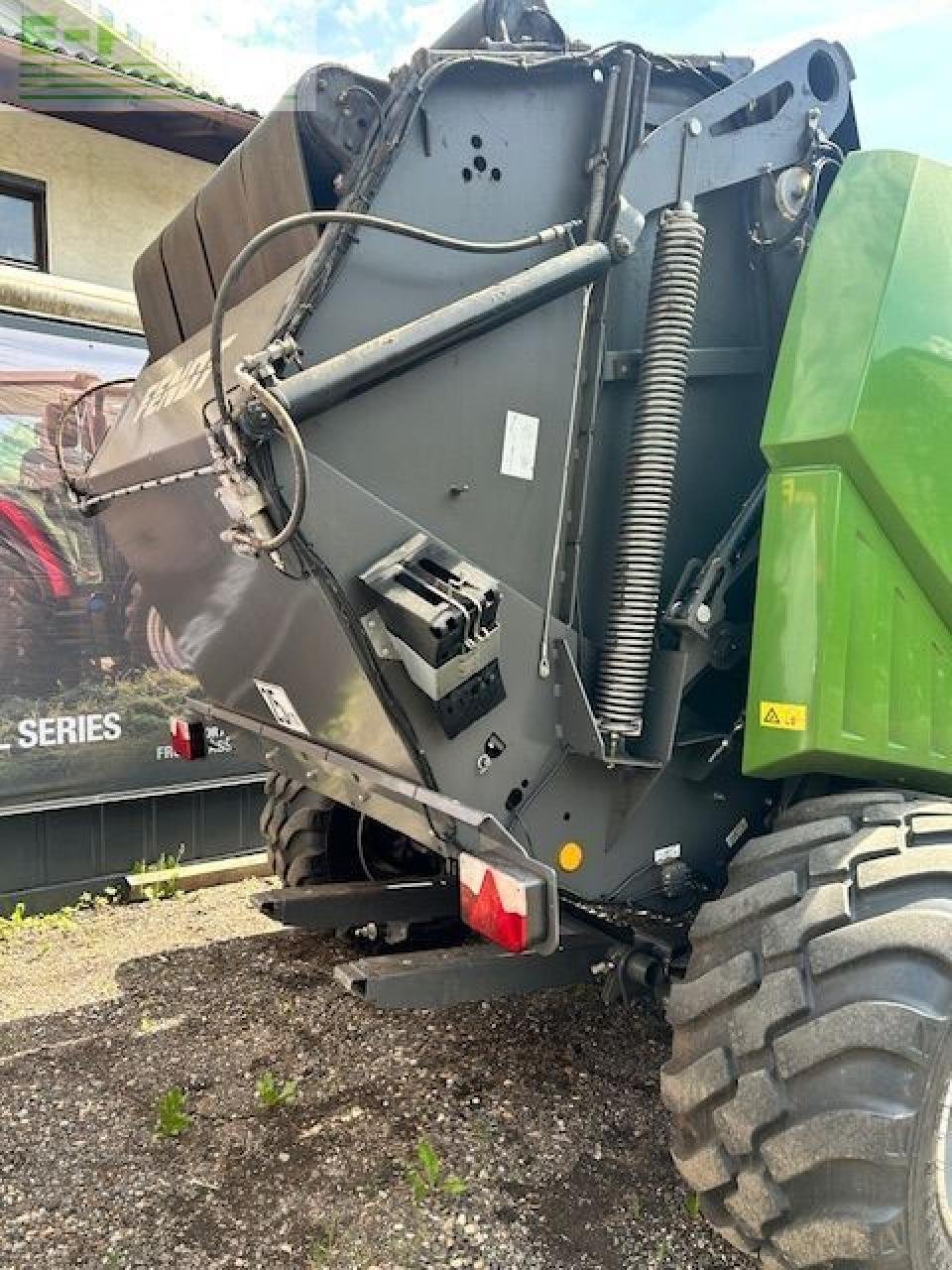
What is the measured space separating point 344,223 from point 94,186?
4.82 meters

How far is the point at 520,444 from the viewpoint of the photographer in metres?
2.34

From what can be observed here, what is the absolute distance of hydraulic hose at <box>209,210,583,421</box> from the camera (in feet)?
6.28

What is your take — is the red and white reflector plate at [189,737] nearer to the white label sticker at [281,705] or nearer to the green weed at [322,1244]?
the white label sticker at [281,705]

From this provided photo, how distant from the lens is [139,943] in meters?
4.54

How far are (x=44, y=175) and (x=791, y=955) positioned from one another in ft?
19.6

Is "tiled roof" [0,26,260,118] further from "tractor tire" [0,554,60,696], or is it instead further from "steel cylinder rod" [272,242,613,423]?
"steel cylinder rod" [272,242,613,423]

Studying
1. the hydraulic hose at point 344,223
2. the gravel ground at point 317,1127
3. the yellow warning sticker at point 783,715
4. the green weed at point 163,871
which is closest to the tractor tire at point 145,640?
the green weed at point 163,871

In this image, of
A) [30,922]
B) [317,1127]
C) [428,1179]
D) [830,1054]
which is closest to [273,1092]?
[317,1127]

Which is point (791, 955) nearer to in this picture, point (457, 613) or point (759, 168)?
point (457, 613)

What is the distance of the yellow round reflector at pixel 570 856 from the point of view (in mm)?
2494

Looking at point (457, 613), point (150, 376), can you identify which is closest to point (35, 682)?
point (150, 376)

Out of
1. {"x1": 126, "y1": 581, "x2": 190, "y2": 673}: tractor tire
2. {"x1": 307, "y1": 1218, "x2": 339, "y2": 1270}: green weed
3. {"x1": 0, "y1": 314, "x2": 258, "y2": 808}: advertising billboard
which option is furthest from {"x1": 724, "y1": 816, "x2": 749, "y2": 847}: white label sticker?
{"x1": 126, "y1": 581, "x2": 190, "y2": 673}: tractor tire

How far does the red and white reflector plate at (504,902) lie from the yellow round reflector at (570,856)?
300 mm

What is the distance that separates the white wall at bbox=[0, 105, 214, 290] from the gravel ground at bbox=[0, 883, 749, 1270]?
4.16 meters
